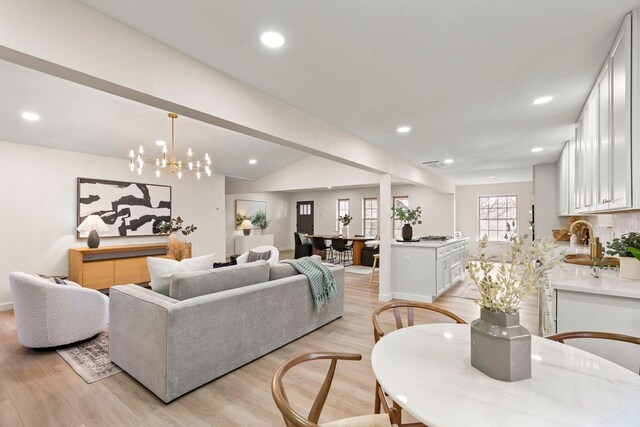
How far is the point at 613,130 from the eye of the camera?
6.01 ft

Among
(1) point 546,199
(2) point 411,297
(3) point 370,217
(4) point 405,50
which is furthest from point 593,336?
(3) point 370,217

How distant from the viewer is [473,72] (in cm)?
234

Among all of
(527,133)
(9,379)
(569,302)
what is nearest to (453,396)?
(569,302)

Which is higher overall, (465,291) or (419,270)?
(419,270)

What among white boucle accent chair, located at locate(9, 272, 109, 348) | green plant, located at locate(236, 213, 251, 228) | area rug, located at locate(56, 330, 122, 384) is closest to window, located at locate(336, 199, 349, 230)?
green plant, located at locate(236, 213, 251, 228)

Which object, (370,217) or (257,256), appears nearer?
(257,256)

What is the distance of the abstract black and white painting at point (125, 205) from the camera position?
17.4 feet

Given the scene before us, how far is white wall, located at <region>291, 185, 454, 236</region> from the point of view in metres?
9.55

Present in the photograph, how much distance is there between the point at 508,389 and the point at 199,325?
2.08 metres

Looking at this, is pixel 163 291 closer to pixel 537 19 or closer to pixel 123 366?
pixel 123 366

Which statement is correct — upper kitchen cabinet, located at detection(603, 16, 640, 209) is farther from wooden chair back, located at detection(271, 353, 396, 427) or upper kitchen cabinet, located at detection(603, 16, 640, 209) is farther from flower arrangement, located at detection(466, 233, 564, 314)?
wooden chair back, located at detection(271, 353, 396, 427)

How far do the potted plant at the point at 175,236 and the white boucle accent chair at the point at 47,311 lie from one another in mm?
1500

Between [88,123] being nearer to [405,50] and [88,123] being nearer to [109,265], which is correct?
[109,265]

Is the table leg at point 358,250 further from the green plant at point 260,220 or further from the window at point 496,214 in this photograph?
the window at point 496,214
